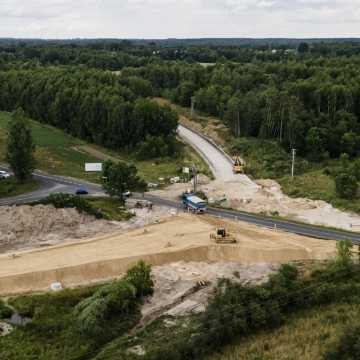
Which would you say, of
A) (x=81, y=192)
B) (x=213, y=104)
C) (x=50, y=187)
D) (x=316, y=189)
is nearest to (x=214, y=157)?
(x=316, y=189)

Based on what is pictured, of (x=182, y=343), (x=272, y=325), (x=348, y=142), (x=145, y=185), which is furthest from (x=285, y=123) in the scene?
(x=182, y=343)

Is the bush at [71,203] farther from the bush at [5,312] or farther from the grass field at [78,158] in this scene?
the bush at [5,312]

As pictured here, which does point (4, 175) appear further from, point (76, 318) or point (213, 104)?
point (213, 104)

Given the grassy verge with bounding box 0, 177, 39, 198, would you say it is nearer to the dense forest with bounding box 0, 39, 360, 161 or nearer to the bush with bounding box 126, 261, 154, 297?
the dense forest with bounding box 0, 39, 360, 161

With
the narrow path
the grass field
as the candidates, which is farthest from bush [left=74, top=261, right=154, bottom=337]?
the narrow path

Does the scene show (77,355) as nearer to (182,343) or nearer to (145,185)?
(182,343)

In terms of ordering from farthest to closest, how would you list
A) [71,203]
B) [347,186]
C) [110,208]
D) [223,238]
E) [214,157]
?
[214,157] < [347,186] < [110,208] < [71,203] < [223,238]
